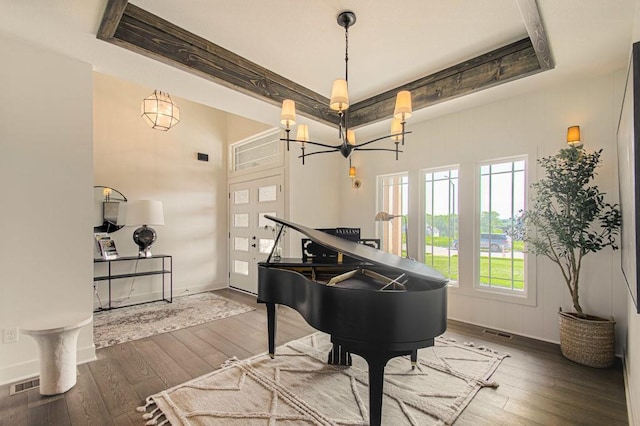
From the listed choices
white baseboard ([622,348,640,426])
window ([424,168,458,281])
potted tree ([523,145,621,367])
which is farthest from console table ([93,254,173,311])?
white baseboard ([622,348,640,426])

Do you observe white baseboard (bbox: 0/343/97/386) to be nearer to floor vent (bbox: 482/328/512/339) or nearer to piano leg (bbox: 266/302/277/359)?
piano leg (bbox: 266/302/277/359)

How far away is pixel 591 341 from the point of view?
2619 millimetres

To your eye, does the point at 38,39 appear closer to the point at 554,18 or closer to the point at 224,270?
the point at 554,18

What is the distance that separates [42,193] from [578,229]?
4.80m

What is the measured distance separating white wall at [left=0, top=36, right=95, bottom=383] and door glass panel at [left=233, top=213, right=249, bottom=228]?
3.03 metres

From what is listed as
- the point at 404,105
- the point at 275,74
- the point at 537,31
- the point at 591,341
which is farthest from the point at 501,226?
the point at 275,74

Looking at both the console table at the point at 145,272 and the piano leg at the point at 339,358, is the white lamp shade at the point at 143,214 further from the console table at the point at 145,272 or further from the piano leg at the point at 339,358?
the piano leg at the point at 339,358

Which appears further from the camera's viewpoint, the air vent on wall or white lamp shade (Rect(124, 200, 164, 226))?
white lamp shade (Rect(124, 200, 164, 226))

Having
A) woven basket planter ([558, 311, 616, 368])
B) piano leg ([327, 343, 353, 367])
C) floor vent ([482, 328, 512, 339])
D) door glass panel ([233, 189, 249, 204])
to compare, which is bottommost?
floor vent ([482, 328, 512, 339])

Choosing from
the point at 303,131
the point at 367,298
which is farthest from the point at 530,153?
the point at 367,298

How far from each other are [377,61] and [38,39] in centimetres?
300

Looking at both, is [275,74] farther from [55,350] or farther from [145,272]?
[145,272]

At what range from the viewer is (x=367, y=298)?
1753 mm

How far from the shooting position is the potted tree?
2607 mm
